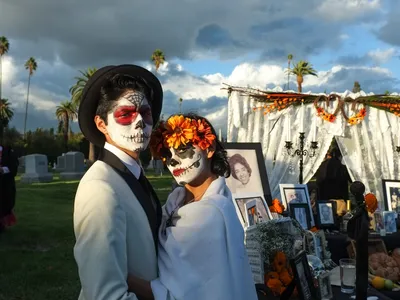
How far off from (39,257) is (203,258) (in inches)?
234

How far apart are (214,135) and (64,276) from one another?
4627 mm

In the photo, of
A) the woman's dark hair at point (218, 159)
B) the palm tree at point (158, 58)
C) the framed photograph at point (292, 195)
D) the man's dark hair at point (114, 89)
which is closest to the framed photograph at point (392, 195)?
the framed photograph at point (292, 195)

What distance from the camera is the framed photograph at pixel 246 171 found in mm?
4430

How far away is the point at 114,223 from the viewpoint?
1.37 metres

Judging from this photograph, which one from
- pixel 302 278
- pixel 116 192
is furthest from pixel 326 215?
pixel 116 192

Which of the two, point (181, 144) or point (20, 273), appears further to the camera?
point (20, 273)

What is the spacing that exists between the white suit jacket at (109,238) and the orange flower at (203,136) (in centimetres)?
44

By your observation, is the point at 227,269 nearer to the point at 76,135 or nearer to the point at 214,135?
the point at 214,135

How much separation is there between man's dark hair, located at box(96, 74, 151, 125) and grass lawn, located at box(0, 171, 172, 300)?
13.0 feet

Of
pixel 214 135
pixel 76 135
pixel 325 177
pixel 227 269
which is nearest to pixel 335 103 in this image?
pixel 325 177

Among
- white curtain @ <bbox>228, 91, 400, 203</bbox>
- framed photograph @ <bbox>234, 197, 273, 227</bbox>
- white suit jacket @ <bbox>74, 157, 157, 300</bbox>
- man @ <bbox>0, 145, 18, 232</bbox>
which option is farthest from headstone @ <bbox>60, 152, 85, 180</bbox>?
white suit jacket @ <bbox>74, 157, 157, 300</bbox>

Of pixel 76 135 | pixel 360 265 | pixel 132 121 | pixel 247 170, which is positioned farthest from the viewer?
pixel 76 135

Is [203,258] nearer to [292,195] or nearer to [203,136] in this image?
[203,136]

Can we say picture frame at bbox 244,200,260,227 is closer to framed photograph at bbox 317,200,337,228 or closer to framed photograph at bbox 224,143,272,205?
framed photograph at bbox 224,143,272,205
